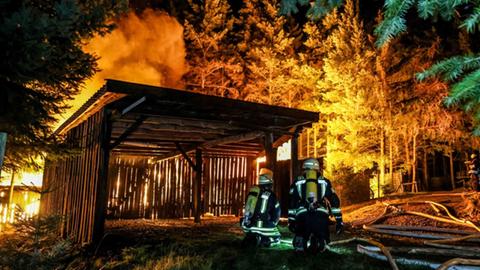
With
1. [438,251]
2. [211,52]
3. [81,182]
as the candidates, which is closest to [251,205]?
[438,251]

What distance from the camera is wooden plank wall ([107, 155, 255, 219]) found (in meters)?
19.2

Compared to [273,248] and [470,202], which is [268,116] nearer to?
[273,248]

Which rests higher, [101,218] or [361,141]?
[361,141]

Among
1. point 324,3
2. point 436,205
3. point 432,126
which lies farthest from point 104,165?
point 432,126

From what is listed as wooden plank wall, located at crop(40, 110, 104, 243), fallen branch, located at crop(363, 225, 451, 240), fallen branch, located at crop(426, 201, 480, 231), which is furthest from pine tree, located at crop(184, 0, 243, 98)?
fallen branch, located at crop(363, 225, 451, 240)

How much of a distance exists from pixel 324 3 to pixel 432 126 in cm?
2135

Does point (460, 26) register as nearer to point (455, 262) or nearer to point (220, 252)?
point (455, 262)

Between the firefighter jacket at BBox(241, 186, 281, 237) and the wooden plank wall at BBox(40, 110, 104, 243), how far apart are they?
3.87m

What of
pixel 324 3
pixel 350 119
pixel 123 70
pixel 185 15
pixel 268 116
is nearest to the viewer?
pixel 324 3

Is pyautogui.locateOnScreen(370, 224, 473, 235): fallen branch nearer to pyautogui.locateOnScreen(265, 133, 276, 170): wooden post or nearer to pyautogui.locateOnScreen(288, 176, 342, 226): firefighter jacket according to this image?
pyautogui.locateOnScreen(265, 133, 276, 170): wooden post

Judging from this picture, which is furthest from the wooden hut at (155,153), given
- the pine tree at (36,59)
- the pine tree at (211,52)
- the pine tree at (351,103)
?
the pine tree at (211,52)

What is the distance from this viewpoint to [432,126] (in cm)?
2309

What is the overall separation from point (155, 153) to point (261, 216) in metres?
11.4

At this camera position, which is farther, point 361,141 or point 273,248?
point 361,141
